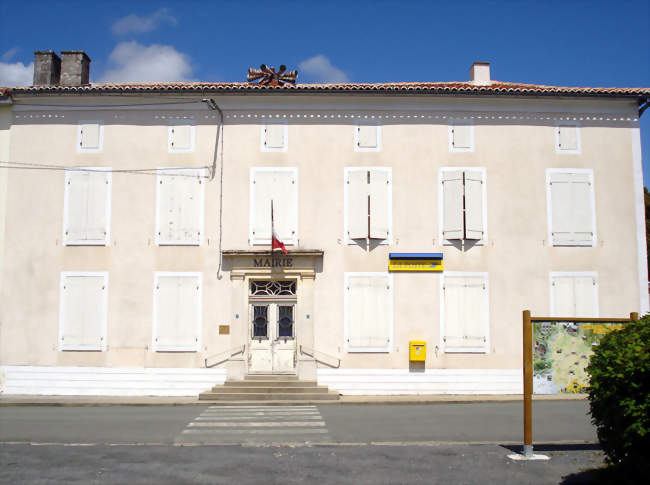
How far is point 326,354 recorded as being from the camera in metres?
15.6

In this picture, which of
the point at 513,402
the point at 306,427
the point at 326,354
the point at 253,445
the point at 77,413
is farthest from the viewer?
the point at 326,354

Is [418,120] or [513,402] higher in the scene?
[418,120]

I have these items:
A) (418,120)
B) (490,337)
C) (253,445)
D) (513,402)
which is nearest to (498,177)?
(418,120)

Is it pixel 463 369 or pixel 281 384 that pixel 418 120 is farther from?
pixel 281 384

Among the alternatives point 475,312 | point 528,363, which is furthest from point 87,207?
point 528,363

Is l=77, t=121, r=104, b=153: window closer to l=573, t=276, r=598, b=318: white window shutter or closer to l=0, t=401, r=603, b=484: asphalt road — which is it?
l=0, t=401, r=603, b=484: asphalt road

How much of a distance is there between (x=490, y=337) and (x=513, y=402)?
1.64 meters

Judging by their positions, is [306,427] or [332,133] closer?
[306,427]

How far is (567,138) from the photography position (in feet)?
53.6

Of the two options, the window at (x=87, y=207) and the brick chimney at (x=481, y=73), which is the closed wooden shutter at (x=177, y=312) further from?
the brick chimney at (x=481, y=73)

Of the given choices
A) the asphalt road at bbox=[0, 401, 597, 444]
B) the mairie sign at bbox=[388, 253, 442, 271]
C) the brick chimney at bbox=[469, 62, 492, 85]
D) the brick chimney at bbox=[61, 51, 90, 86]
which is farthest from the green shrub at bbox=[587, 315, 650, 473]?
the brick chimney at bbox=[61, 51, 90, 86]

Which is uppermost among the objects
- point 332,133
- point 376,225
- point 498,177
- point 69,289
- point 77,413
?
point 332,133

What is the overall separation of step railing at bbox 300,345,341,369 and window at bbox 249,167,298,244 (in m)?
2.54

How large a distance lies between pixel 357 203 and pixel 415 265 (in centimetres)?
201
